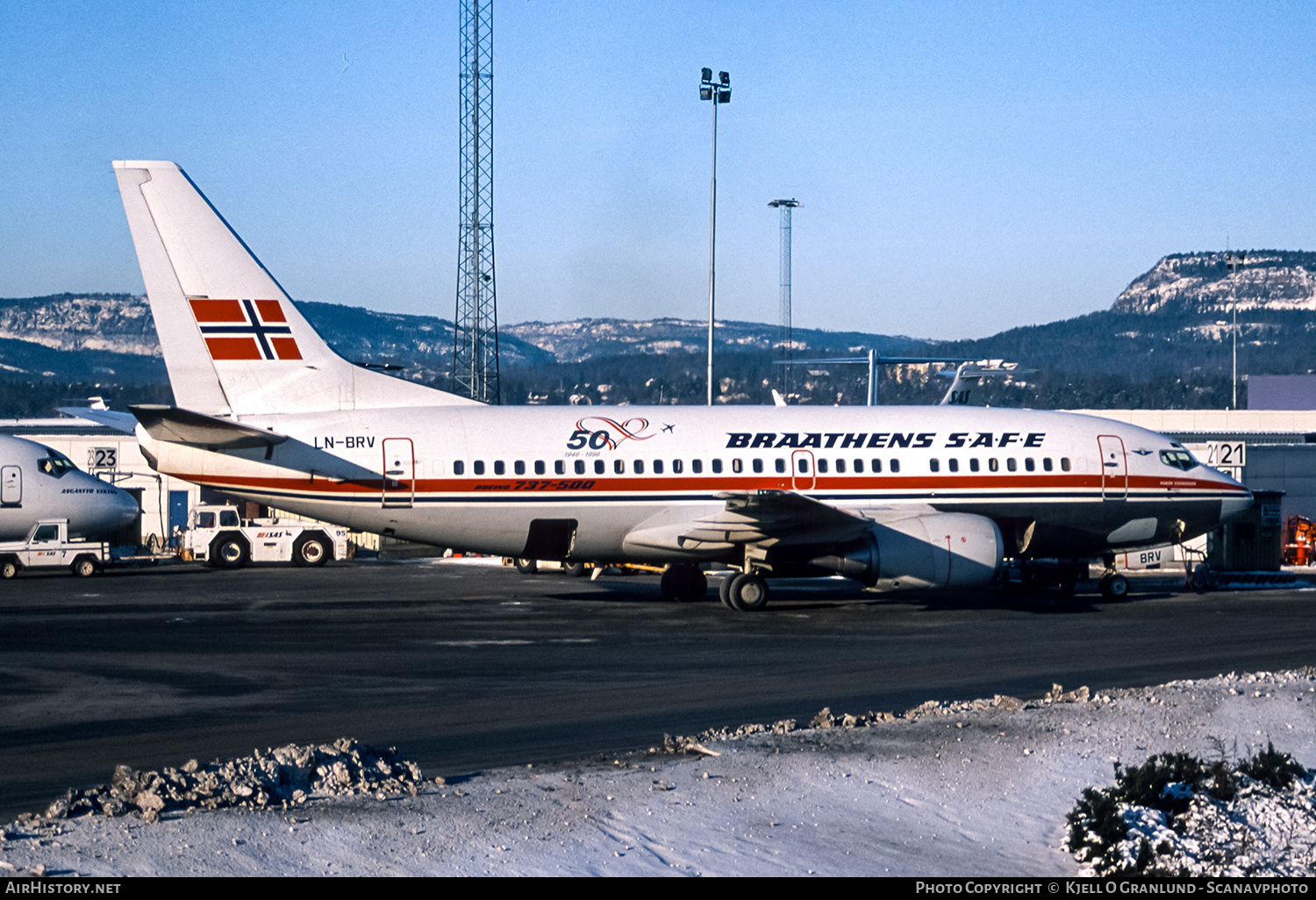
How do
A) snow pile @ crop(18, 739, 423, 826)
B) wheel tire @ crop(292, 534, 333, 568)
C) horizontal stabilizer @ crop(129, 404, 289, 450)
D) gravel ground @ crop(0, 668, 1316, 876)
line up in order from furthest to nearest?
wheel tire @ crop(292, 534, 333, 568) → horizontal stabilizer @ crop(129, 404, 289, 450) → snow pile @ crop(18, 739, 423, 826) → gravel ground @ crop(0, 668, 1316, 876)

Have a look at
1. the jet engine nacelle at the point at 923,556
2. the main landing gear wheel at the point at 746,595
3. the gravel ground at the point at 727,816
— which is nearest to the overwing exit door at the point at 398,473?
the main landing gear wheel at the point at 746,595

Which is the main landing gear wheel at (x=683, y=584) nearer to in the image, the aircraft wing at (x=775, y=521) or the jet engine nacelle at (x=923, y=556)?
the aircraft wing at (x=775, y=521)

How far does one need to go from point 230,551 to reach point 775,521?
23344 mm

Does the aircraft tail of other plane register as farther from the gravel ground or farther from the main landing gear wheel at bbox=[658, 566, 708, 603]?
the gravel ground

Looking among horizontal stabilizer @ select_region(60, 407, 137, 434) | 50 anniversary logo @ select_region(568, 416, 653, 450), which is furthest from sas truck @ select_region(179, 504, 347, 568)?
50 anniversary logo @ select_region(568, 416, 653, 450)

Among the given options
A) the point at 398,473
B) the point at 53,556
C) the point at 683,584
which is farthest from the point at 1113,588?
the point at 53,556

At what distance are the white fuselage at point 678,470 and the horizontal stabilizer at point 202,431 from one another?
0.23m

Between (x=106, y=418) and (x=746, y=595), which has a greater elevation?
(x=106, y=418)

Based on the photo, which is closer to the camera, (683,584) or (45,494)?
(683,584)

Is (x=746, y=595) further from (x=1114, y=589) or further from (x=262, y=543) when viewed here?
(x=262, y=543)

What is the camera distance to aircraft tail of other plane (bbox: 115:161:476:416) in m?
27.0

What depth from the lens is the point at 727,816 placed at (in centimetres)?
1055

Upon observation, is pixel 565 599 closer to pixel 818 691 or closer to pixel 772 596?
pixel 772 596

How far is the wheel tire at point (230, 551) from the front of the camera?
4338cm
